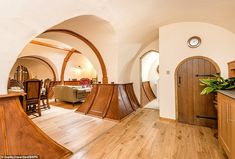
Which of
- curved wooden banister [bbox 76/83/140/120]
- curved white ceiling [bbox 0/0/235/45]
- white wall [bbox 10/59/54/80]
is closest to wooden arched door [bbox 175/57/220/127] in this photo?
curved white ceiling [bbox 0/0/235/45]

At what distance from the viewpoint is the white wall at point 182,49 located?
2.85 metres

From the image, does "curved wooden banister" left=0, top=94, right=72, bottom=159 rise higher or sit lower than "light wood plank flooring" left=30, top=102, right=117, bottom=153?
higher

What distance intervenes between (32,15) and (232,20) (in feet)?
11.2

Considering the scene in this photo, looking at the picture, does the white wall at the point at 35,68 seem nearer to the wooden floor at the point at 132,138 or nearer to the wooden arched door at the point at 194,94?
the wooden floor at the point at 132,138

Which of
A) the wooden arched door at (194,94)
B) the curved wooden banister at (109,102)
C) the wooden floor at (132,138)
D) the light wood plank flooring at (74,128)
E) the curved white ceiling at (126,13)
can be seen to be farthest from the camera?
the curved wooden banister at (109,102)

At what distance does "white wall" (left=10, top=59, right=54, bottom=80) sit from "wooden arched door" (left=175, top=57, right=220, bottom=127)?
24.7 ft

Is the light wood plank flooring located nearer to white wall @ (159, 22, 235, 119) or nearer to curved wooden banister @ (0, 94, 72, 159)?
curved wooden banister @ (0, 94, 72, 159)

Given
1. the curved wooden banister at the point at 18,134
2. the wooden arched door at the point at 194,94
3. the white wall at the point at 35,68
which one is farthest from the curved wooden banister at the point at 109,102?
the white wall at the point at 35,68

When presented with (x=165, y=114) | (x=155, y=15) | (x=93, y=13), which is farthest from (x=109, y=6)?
(x=165, y=114)

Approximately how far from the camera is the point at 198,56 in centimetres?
305

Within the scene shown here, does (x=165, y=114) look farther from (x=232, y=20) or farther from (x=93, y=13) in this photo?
(x=93, y=13)

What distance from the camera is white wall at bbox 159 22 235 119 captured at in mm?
2854

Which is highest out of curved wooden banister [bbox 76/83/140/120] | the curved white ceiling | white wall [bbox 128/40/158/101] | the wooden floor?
the curved white ceiling

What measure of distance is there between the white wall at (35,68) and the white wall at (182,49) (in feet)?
23.3
